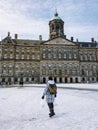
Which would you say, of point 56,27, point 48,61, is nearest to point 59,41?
point 56,27

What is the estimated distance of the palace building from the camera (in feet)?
232

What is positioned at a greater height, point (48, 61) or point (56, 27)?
point (56, 27)

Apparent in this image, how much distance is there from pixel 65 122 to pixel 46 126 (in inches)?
31.9

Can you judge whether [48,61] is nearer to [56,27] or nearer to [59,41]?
[59,41]

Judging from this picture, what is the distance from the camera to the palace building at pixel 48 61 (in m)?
70.6

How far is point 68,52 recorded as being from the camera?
73750 millimetres

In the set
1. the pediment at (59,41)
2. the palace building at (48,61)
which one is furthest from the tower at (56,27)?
the pediment at (59,41)

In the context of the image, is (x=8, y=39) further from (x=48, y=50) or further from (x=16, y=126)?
(x=16, y=126)

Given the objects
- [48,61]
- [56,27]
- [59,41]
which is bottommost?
[48,61]

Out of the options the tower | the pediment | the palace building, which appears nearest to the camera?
the palace building

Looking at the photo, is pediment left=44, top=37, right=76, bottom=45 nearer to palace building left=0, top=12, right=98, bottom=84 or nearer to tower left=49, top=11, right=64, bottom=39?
palace building left=0, top=12, right=98, bottom=84

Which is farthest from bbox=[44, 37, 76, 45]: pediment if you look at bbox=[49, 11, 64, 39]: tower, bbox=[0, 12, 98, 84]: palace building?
bbox=[49, 11, 64, 39]: tower

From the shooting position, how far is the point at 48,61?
7181 centimetres

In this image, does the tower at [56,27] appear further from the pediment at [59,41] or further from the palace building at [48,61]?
the pediment at [59,41]
